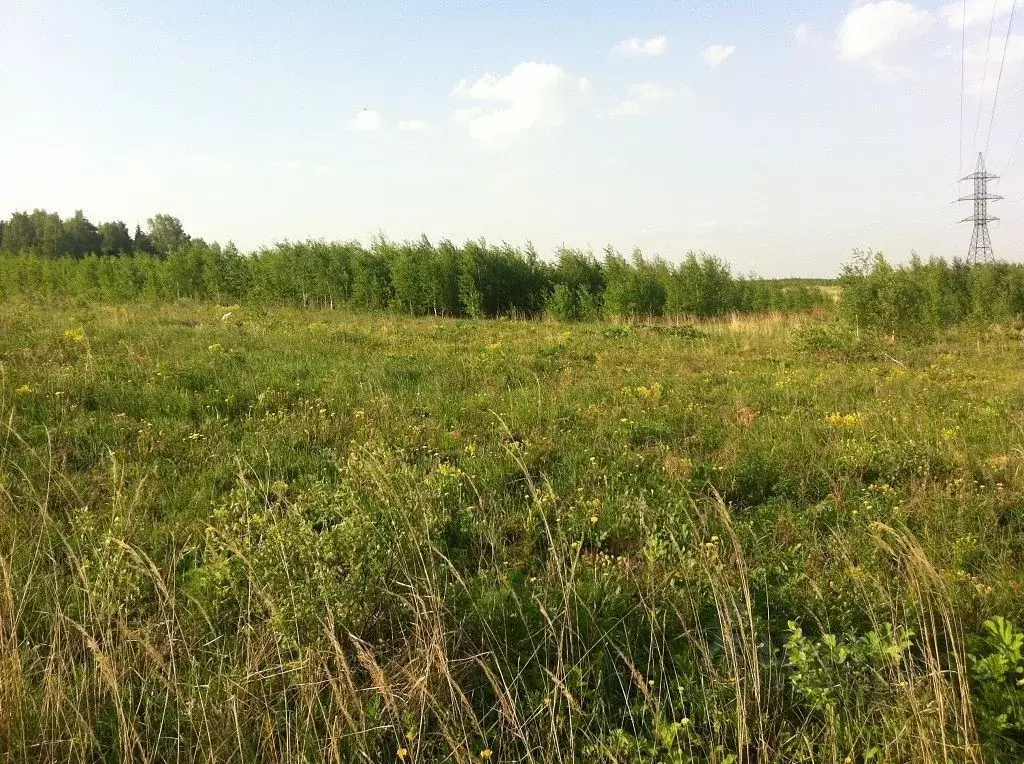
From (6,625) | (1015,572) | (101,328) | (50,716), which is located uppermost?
(101,328)

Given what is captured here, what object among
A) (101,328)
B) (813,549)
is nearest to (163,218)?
(101,328)

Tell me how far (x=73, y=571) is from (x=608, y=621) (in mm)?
2565

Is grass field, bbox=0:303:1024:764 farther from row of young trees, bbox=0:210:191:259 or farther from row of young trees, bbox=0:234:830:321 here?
row of young trees, bbox=0:210:191:259

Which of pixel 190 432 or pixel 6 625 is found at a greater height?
pixel 190 432

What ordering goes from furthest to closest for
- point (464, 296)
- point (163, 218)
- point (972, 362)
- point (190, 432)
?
point (163, 218) < point (464, 296) < point (972, 362) < point (190, 432)

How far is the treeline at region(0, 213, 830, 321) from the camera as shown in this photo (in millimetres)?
22875

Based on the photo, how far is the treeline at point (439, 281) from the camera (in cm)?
2288

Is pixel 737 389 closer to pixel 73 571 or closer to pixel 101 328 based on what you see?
pixel 73 571

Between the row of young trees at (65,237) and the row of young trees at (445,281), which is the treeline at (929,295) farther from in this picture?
the row of young trees at (65,237)

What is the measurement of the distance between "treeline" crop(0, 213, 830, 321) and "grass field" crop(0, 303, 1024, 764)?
52.8 feet

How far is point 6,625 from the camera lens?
246 cm

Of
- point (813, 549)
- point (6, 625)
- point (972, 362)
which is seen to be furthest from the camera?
point (972, 362)

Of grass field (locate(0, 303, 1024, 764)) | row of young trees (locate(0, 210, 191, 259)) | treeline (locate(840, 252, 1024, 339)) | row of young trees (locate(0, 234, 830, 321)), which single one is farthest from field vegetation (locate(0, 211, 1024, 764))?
row of young trees (locate(0, 210, 191, 259))

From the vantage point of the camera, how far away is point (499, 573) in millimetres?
2824
